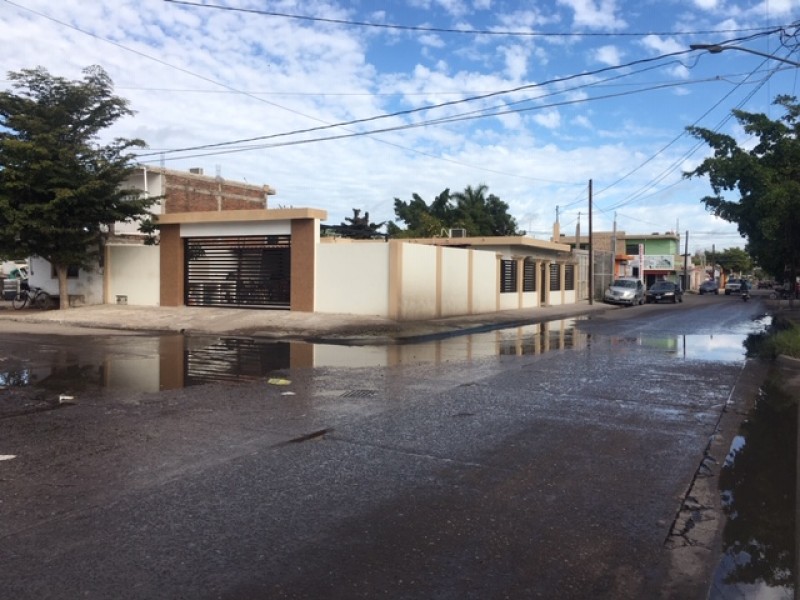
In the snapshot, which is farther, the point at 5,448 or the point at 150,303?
the point at 150,303

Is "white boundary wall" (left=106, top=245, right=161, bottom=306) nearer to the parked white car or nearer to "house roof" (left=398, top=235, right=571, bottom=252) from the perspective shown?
"house roof" (left=398, top=235, right=571, bottom=252)

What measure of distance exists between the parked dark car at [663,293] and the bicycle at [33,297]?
3689cm

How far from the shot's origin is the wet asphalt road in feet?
13.5

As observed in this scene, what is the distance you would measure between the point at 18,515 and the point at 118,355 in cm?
970

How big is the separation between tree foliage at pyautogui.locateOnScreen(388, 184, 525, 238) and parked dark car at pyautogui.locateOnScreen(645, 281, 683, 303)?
14.1 m

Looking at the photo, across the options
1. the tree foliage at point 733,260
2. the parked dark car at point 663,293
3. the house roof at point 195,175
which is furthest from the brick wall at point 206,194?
the tree foliage at point 733,260

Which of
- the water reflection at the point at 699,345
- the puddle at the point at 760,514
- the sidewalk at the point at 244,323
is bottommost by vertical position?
the puddle at the point at 760,514

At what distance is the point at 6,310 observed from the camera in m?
26.7

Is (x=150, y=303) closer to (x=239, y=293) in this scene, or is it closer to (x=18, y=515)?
(x=239, y=293)

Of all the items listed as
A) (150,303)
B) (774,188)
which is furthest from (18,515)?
(150,303)

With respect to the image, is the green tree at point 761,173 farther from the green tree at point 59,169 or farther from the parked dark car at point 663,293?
the parked dark car at point 663,293

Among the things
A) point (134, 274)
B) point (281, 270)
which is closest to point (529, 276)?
point (281, 270)

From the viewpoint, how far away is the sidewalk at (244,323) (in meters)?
19.4

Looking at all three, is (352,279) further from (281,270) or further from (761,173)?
(761,173)
